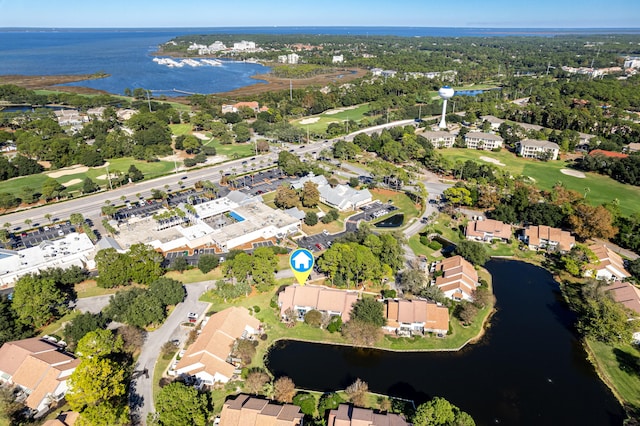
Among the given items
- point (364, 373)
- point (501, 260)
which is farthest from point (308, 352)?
point (501, 260)

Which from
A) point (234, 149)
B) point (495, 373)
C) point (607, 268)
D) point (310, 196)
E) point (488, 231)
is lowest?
point (495, 373)

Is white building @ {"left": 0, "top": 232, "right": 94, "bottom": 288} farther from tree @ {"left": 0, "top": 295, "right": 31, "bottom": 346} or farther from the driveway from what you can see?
the driveway

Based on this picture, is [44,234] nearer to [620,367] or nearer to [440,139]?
[620,367]

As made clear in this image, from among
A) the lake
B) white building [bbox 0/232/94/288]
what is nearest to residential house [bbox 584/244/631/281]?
the lake

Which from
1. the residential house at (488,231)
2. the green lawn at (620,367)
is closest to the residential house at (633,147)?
the residential house at (488,231)

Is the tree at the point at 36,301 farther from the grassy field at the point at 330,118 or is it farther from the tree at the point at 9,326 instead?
the grassy field at the point at 330,118

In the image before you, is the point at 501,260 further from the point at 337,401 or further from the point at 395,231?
the point at 337,401

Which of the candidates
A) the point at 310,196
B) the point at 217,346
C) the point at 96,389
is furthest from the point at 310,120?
the point at 96,389
